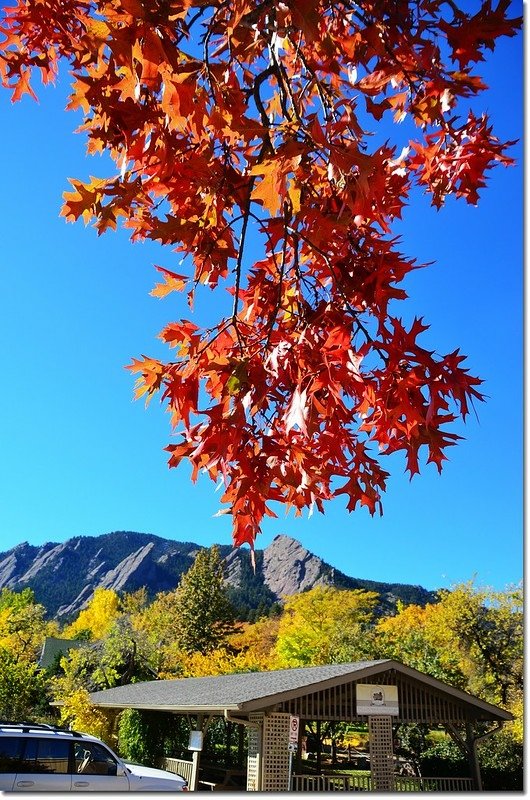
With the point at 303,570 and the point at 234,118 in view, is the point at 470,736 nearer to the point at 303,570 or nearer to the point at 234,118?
the point at 234,118

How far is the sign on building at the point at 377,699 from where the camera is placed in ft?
25.8

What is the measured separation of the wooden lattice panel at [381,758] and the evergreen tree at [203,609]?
1845 cm

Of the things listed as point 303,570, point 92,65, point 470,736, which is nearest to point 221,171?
point 92,65

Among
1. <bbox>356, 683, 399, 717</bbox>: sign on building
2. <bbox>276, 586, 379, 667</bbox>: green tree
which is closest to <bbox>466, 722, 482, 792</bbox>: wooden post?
<bbox>356, 683, 399, 717</bbox>: sign on building

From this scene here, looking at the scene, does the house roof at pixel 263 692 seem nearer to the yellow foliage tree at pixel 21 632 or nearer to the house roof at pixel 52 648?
the yellow foliage tree at pixel 21 632

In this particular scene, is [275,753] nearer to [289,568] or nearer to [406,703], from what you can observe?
[406,703]

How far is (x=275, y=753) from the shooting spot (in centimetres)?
683

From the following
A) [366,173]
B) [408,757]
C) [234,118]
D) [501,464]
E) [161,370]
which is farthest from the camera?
[408,757]

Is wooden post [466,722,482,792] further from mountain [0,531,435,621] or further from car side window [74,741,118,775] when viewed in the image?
mountain [0,531,435,621]

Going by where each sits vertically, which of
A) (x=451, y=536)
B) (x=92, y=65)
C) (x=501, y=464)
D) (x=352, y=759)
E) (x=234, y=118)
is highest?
(x=92, y=65)

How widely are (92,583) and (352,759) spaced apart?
31944mm

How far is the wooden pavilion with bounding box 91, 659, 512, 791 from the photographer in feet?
22.4

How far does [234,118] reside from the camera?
48.9 inches

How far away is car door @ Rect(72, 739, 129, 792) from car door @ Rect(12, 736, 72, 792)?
5.5 inches
